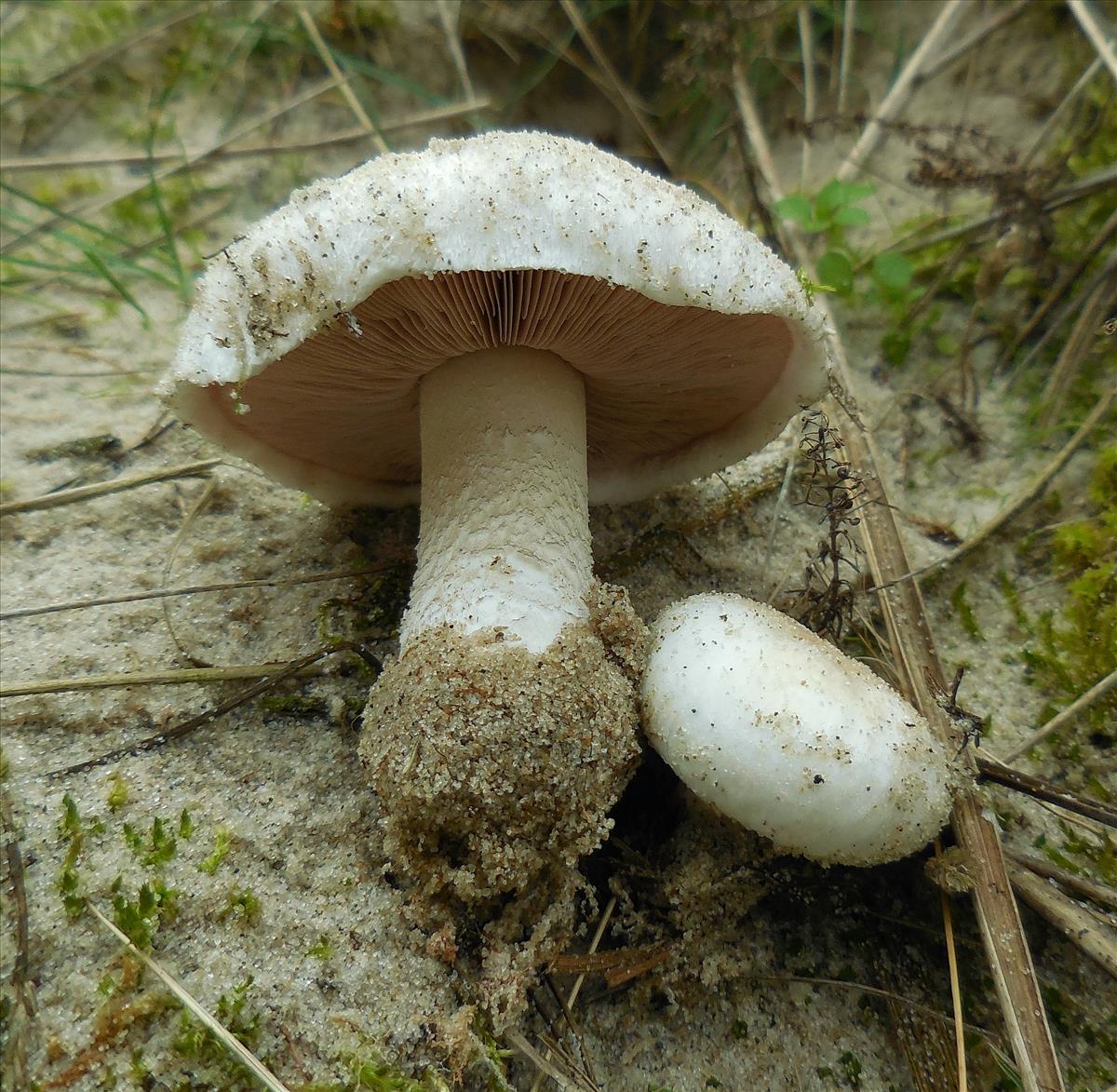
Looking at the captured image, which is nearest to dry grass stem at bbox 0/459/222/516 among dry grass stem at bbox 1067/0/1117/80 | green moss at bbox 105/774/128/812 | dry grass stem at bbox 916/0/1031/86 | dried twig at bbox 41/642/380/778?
dried twig at bbox 41/642/380/778

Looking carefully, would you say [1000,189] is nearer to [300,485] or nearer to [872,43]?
[872,43]

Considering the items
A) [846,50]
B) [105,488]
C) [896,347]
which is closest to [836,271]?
[896,347]

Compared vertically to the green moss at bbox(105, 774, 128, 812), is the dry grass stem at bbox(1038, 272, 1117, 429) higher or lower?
higher

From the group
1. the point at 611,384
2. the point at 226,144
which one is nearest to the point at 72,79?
the point at 226,144

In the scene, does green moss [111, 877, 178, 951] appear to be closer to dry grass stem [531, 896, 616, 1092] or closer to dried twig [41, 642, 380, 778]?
dried twig [41, 642, 380, 778]

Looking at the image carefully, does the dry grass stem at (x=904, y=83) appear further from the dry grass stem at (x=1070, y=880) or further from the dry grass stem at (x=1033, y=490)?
the dry grass stem at (x=1070, y=880)

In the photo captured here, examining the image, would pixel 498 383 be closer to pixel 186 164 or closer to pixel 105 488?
pixel 105 488
